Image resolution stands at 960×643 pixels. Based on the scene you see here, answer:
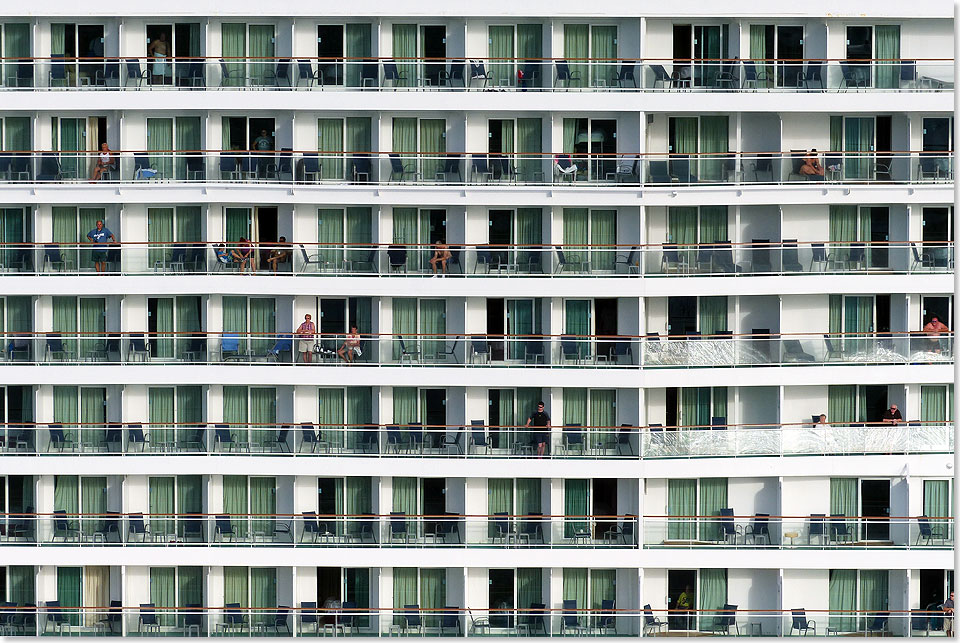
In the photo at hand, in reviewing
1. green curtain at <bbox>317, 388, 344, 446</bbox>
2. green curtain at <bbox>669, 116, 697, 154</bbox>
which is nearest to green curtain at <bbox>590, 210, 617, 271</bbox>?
green curtain at <bbox>669, 116, 697, 154</bbox>

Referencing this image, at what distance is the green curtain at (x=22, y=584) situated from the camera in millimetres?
35969

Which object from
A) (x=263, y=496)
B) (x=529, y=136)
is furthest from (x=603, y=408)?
(x=263, y=496)

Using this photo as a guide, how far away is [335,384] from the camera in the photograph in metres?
35.2

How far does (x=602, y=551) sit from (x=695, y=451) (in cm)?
334

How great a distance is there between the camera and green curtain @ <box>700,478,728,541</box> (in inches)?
1409

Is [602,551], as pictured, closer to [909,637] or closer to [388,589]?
[388,589]

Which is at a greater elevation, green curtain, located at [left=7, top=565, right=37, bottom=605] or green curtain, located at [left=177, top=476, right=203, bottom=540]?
green curtain, located at [left=177, top=476, right=203, bottom=540]

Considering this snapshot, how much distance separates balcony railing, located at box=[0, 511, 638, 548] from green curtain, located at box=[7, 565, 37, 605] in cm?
80

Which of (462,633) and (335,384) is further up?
(335,384)

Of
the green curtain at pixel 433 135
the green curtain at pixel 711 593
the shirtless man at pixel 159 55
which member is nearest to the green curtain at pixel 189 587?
the green curtain at pixel 433 135

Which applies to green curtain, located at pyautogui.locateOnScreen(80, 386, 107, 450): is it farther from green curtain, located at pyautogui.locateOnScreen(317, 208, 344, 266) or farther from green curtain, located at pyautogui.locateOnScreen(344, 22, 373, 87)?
green curtain, located at pyautogui.locateOnScreen(344, 22, 373, 87)

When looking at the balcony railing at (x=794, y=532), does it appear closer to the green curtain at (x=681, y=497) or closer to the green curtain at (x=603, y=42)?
the green curtain at (x=681, y=497)
